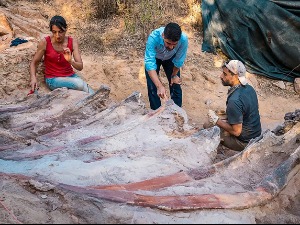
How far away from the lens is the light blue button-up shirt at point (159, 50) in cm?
405

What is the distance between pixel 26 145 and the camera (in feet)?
9.64

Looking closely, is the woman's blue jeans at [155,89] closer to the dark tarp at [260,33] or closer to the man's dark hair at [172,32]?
the man's dark hair at [172,32]

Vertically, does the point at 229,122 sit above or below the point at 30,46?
below

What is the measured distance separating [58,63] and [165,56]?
4.17 ft

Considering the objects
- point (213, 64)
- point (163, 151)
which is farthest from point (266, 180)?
point (213, 64)

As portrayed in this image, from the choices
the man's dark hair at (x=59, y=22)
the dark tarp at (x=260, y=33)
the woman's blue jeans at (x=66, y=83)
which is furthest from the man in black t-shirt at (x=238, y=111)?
the dark tarp at (x=260, y=33)

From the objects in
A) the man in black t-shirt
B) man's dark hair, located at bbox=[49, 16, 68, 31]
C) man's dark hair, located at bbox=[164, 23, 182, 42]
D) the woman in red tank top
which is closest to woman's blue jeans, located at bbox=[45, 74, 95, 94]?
the woman in red tank top

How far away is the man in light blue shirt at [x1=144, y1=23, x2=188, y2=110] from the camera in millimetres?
3705

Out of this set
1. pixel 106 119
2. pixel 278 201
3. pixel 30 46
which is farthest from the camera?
pixel 30 46

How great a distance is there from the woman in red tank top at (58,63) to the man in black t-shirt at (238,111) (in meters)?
1.72

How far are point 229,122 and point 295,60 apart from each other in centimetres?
329

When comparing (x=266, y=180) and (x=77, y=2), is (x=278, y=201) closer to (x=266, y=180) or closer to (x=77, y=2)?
(x=266, y=180)

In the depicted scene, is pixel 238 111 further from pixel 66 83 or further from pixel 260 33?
pixel 260 33

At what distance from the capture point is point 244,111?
3484mm
